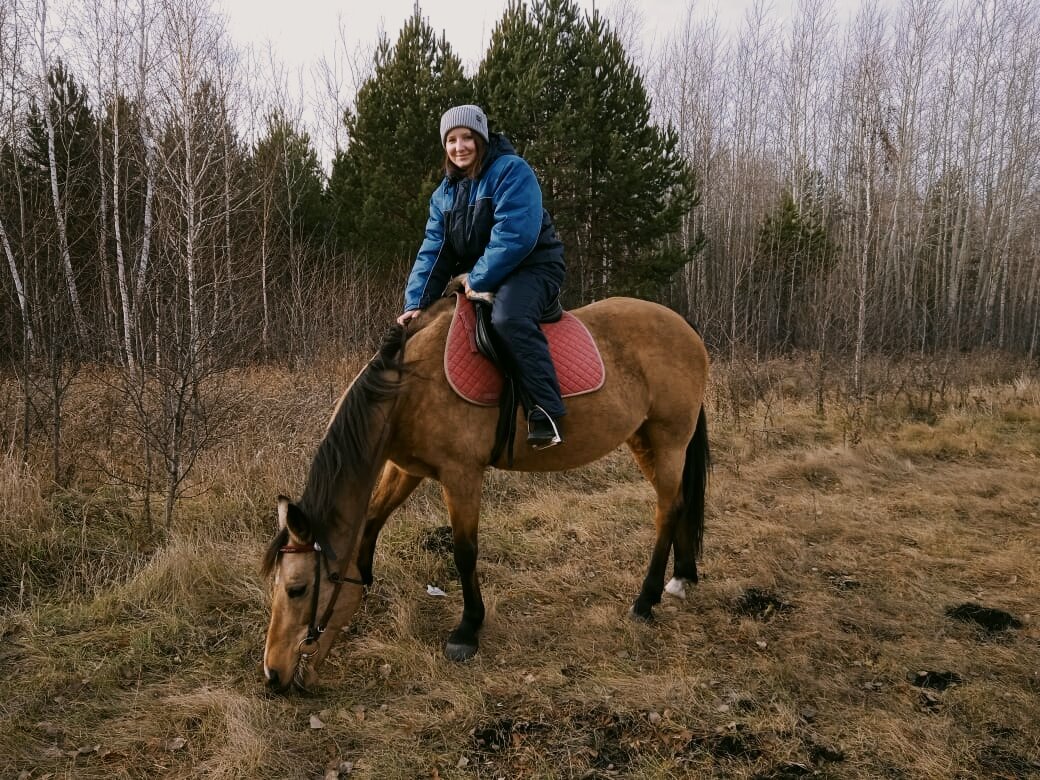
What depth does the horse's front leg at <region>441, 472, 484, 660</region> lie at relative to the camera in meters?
2.84

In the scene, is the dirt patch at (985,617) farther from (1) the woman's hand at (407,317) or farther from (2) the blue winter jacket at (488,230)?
(1) the woman's hand at (407,317)

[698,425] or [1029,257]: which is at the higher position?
[1029,257]

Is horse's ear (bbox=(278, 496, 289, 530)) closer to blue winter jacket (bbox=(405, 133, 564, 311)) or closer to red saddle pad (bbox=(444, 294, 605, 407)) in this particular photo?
red saddle pad (bbox=(444, 294, 605, 407))

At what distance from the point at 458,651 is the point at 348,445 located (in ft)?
3.88

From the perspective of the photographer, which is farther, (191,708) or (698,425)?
(698,425)

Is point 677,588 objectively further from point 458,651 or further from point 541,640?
point 458,651

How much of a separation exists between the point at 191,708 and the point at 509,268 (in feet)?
7.74

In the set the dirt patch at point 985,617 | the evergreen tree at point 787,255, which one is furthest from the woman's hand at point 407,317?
the evergreen tree at point 787,255

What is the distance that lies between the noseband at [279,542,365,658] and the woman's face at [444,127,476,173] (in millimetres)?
1972

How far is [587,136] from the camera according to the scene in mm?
13188

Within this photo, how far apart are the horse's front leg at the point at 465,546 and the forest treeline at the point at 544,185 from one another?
7.07 ft

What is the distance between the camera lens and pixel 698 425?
3781mm

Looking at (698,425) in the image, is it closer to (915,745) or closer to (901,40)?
(915,745)

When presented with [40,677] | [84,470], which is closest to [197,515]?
[84,470]
